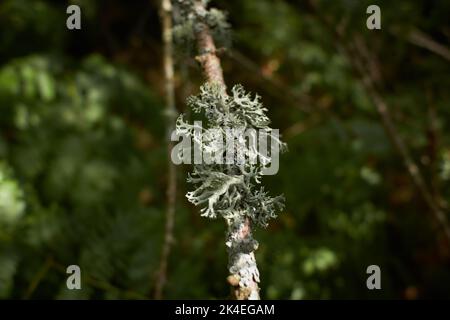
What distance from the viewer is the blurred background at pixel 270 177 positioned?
2.27 metres

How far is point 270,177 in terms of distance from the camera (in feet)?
10.4

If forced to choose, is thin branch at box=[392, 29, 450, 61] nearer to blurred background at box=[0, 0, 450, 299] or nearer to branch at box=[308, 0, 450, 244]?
blurred background at box=[0, 0, 450, 299]

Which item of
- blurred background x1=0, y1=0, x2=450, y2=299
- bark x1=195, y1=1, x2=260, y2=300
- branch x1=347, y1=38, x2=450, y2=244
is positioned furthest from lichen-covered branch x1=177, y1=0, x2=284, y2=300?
branch x1=347, y1=38, x2=450, y2=244

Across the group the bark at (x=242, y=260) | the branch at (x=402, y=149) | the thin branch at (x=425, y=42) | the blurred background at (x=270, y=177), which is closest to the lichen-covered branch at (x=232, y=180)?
the bark at (x=242, y=260)

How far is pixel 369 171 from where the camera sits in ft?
10.7

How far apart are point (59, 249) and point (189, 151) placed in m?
1.60

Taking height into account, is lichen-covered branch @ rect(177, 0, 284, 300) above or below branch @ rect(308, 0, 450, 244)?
below

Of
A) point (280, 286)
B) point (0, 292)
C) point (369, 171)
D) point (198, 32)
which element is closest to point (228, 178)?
point (198, 32)

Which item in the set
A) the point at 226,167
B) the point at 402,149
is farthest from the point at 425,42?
the point at 226,167

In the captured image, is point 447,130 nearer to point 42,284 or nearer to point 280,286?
point 280,286

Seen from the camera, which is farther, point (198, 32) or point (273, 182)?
point (273, 182)

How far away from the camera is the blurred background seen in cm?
227

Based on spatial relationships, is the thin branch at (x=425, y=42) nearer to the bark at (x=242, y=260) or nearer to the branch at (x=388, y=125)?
the branch at (x=388, y=125)

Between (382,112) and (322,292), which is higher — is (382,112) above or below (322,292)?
above
